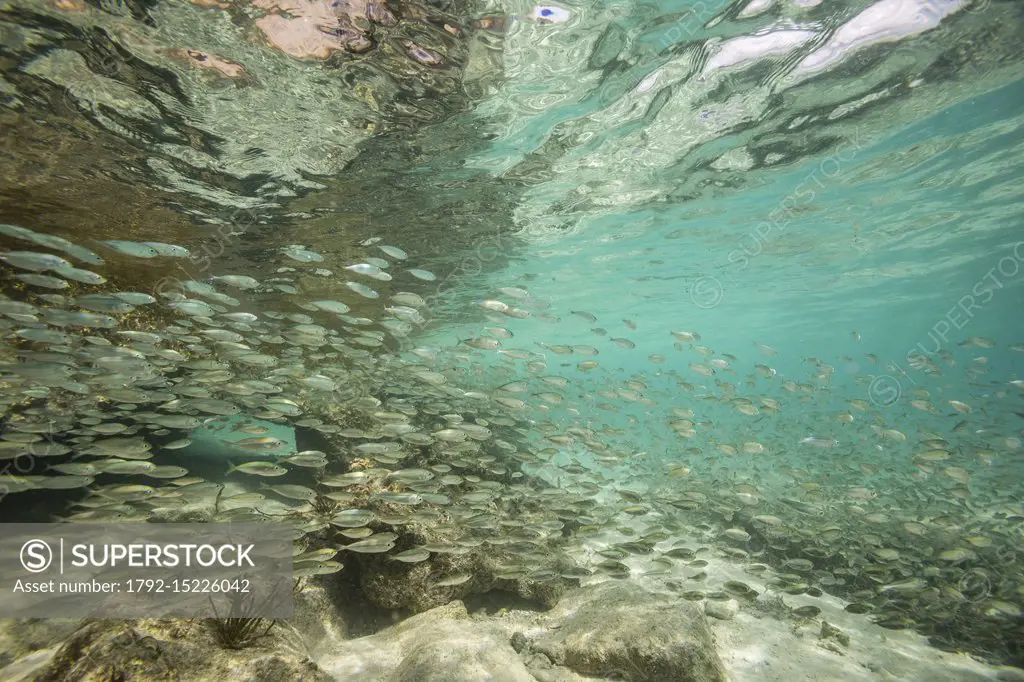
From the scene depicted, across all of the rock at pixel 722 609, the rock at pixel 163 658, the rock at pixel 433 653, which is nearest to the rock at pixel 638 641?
the rock at pixel 433 653

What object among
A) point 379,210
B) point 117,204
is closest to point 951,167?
point 379,210

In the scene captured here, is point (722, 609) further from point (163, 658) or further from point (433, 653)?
point (163, 658)

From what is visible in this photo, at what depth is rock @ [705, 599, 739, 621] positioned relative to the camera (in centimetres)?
695

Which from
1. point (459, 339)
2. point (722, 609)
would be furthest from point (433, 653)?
point (459, 339)

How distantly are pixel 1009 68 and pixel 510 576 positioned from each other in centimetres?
1523

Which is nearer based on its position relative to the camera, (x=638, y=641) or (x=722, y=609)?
(x=638, y=641)

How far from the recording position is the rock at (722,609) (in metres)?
6.95

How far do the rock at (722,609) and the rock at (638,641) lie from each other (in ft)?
3.45

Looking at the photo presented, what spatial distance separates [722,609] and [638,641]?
2757mm

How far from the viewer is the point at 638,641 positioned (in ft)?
17.1

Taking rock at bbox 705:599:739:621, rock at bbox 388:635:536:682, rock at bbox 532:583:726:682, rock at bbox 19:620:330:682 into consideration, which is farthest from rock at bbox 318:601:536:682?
rock at bbox 705:599:739:621

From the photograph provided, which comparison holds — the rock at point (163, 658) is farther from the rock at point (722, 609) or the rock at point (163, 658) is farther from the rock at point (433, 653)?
the rock at point (722, 609)

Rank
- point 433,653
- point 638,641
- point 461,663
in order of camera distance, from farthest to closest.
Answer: point 638,641
point 433,653
point 461,663

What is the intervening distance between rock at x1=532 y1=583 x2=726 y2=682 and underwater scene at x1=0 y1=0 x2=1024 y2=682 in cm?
4
